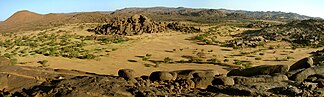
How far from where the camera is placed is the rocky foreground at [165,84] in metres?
11.3

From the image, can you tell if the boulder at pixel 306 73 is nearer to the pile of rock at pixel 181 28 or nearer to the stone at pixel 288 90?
the stone at pixel 288 90

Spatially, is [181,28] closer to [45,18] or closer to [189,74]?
[189,74]

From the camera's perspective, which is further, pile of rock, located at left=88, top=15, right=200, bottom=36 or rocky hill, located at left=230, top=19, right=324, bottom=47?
pile of rock, located at left=88, top=15, right=200, bottom=36

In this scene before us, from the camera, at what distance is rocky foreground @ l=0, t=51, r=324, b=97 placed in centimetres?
1130

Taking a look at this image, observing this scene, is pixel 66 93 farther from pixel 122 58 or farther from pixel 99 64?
pixel 122 58

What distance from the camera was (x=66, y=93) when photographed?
10.9 m

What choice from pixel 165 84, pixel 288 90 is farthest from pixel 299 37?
pixel 288 90

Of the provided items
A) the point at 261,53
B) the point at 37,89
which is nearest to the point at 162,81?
the point at 37,89

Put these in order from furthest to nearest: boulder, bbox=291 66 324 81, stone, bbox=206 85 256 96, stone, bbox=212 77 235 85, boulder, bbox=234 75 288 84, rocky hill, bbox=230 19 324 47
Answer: rocky hill, bbox=230 19 324 47
boulder, bbox=291 66 324 81
boulder, bbox=234 75 288 84
stone, bbox=212 77 235 85
stone, bbox=206 85 256 96

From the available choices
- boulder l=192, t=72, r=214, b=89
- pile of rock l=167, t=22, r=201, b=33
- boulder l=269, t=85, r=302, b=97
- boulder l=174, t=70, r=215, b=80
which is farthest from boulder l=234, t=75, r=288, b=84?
pile of rock l=167, t=22, r=201, b=33

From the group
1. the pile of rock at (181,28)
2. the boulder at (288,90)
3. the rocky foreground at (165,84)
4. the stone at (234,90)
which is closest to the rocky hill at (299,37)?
the pile of rock at (181,28)

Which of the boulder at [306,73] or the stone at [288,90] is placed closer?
the stone at [288,90]

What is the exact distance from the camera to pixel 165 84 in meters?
13.5

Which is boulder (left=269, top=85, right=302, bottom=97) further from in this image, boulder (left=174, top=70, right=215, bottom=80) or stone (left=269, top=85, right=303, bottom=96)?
boulder (left=174, top=70, right=215, bottom=80)
